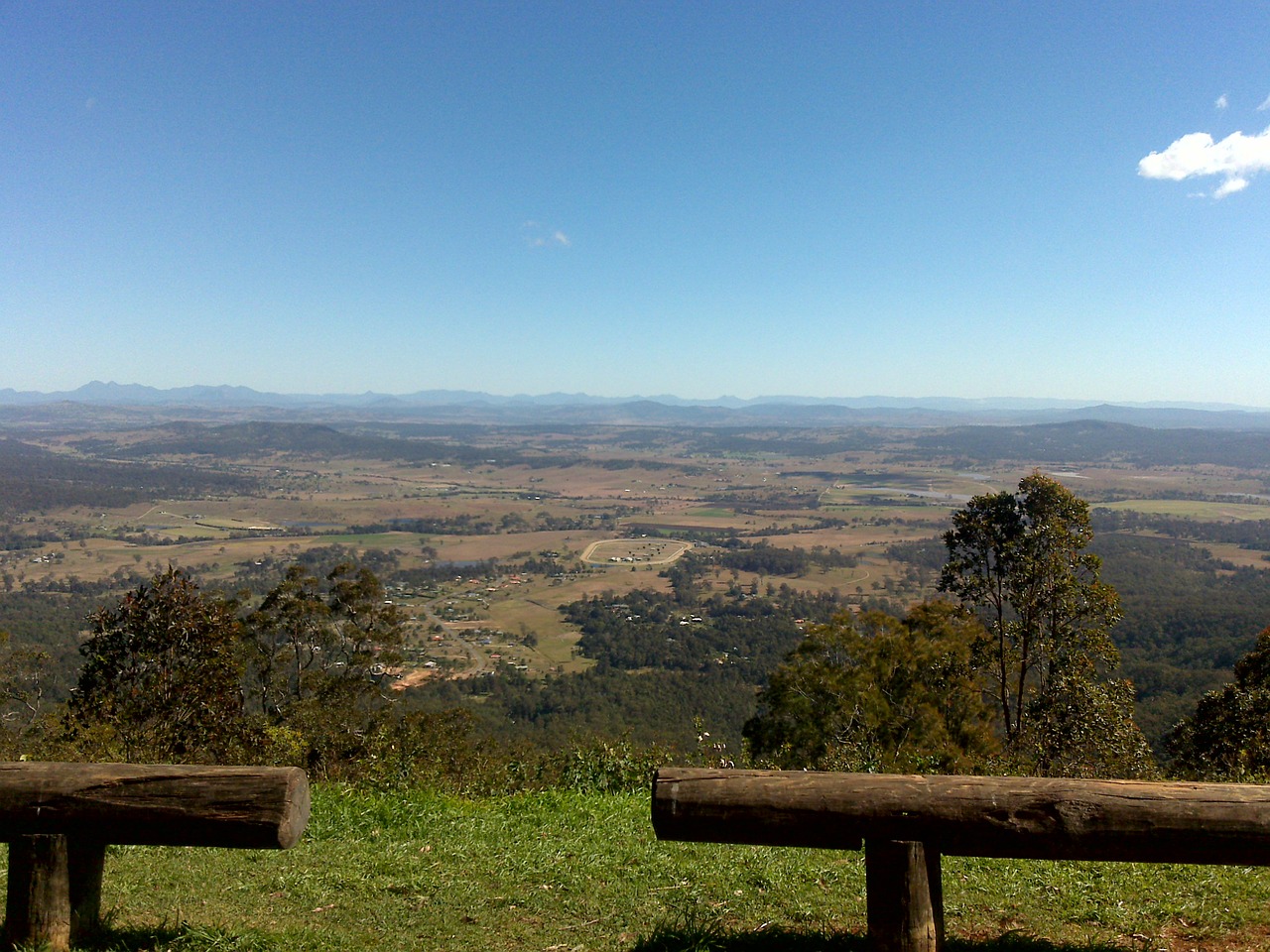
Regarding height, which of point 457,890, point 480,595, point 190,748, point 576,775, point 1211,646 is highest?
point 457,890

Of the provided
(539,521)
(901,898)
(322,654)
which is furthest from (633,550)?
(901,898)

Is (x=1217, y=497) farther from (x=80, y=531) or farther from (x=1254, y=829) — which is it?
(x=80, y=531)

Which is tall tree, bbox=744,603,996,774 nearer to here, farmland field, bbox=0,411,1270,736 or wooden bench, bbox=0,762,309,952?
wooden bench, bbox=0,762,309,952

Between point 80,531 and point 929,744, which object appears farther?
point 80,531

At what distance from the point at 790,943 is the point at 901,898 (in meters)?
0.66

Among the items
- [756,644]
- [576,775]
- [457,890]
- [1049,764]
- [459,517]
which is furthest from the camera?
[459,517]

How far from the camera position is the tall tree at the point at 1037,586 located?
12.9 meters

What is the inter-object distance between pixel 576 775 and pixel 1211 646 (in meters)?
34.8

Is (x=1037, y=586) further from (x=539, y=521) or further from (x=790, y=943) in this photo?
(x=539, y=521)

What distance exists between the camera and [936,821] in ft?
8.91

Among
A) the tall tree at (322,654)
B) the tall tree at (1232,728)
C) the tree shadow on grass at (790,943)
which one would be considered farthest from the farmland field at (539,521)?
the tree shadow on grass at (790,943)

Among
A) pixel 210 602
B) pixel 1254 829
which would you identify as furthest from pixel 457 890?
pixel 210 602

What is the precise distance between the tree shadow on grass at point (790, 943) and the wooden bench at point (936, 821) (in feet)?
1.47

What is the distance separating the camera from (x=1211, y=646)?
31.2m
